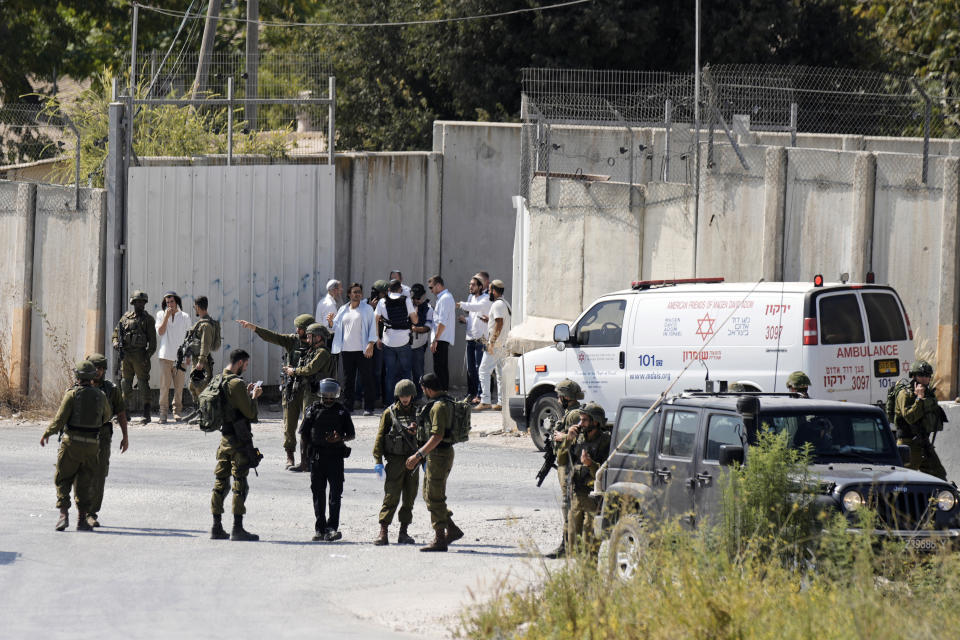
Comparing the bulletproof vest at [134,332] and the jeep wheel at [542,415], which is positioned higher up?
the bulletproof vest at [134,332]

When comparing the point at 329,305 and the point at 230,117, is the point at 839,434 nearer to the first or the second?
the point at 329,305

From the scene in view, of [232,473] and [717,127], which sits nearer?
[232,473]

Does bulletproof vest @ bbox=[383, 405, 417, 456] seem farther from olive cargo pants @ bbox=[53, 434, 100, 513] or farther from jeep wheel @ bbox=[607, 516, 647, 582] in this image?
olive cargo pants @ bbox=[53, 434, 100, 513]

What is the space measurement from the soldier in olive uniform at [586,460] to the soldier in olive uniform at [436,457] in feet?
3.47

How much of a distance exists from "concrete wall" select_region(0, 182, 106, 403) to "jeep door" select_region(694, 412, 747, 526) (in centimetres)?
1138

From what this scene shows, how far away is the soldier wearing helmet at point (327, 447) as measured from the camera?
11.4m

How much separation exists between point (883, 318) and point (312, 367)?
5.95m

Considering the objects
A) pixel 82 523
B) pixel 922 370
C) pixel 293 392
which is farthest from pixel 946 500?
pixel 293 392

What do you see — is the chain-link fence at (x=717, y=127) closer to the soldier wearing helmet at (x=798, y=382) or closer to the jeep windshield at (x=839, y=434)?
the soldier wearing helmet at (x=798, y=382)

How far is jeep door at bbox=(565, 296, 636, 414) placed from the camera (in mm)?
15180

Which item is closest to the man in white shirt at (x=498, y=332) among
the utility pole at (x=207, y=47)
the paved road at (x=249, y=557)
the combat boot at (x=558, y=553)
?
the paved road at (x=249, y=557)

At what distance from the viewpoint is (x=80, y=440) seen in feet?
38.5

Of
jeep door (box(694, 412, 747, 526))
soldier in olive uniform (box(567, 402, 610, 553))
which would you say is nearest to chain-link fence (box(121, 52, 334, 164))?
soldier in olive uniform (box(567, 402, 610, 553))

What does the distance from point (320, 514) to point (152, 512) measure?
2.10 metres
